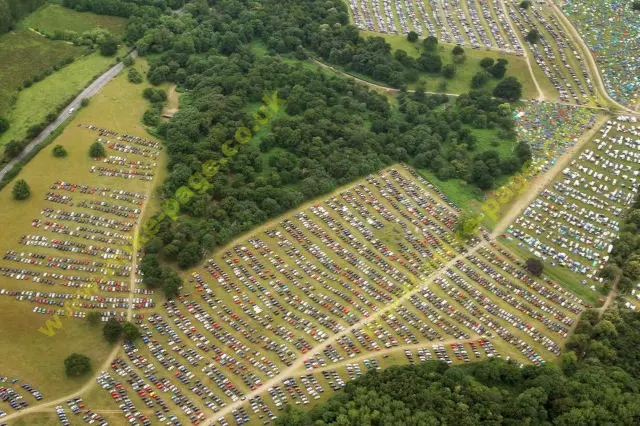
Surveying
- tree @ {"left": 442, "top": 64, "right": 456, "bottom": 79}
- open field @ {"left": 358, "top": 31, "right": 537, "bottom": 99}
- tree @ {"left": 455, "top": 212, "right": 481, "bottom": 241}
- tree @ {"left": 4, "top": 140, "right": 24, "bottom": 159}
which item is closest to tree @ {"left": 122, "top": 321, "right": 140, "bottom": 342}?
tree @ {"left": 4, "top": 140, "right": 24, "bottom": 159}

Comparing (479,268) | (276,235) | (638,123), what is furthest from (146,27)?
(638,123)

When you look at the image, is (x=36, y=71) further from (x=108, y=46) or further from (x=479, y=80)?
(x=479, y=80)

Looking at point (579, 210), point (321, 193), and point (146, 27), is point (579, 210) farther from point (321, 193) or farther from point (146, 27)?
point (146, 27)

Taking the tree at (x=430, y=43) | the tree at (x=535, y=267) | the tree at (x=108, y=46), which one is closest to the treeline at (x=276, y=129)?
the tree at (x=108, y=46)

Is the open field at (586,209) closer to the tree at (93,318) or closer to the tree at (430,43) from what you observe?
the tree at (430,43)

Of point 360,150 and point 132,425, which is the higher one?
point 360,150

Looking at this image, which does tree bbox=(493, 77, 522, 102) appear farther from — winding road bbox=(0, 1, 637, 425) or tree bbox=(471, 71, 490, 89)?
winding road bbox=(0, 1, 637, 425)
